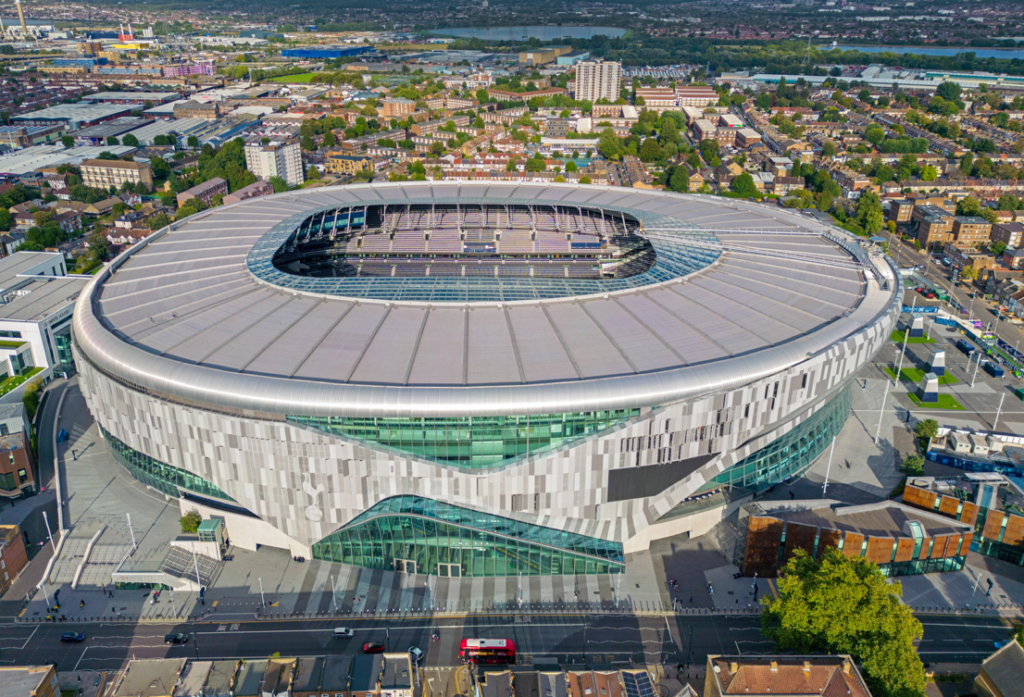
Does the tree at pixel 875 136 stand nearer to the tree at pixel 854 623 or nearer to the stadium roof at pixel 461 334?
the stadium roof at pixel 461 334

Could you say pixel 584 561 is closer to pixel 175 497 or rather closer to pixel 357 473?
pixel 357 473

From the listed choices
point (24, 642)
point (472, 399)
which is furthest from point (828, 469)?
point (24, 642)

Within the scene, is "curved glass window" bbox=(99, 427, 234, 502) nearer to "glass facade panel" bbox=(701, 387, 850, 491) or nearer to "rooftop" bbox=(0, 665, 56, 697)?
"rooftop" bbox=(0, 665, 56, 697)

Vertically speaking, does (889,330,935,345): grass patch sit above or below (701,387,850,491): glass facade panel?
below

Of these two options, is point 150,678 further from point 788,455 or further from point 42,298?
point 42,298

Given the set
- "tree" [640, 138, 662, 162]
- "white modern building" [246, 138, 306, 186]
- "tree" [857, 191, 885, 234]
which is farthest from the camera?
"tree" [640, 138, 662, 162]

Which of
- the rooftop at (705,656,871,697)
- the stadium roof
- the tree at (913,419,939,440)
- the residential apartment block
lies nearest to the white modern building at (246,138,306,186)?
the residential apartment block
